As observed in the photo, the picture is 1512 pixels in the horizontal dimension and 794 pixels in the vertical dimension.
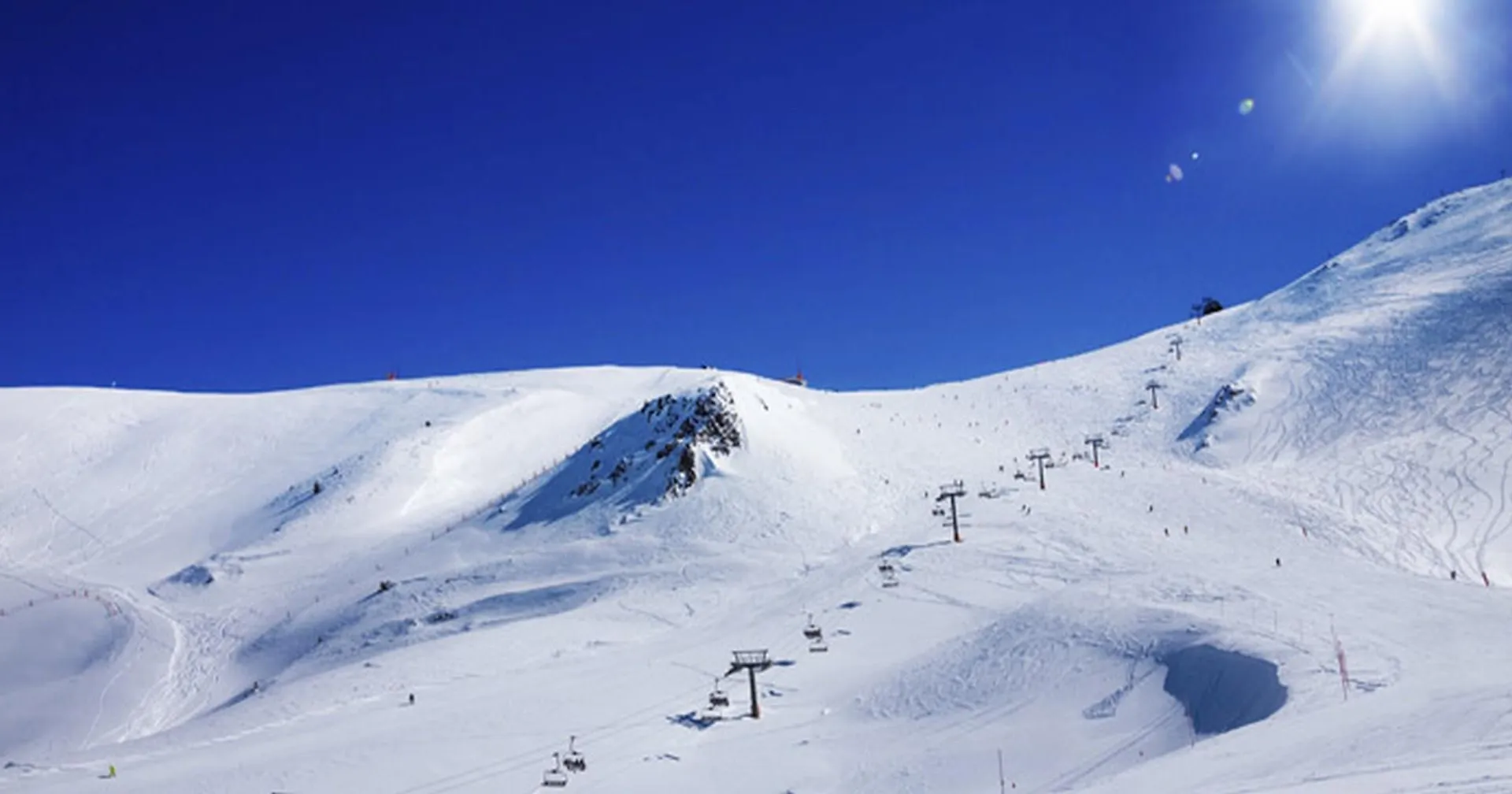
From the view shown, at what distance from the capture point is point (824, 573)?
1721 inches

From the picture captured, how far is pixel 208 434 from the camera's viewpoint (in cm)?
8775

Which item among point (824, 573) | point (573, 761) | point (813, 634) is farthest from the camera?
point (824, 573)

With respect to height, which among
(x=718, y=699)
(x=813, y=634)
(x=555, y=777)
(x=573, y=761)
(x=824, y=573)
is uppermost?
(x=824, y=573)

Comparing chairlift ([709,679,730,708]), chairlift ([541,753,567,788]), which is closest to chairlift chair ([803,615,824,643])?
chairlift ([709,679,730,708])

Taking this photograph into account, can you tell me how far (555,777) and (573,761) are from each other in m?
0.68

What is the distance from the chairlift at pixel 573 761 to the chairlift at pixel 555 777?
0.19 m

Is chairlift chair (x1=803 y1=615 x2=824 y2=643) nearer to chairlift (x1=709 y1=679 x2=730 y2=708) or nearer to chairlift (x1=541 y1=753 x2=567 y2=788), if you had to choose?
chairlift (x1=709 y1=679 x2=730 y2=708)

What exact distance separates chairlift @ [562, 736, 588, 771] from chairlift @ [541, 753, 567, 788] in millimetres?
185

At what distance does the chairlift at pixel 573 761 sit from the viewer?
2408 centimetres

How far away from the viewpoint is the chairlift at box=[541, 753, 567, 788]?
23.1 meters

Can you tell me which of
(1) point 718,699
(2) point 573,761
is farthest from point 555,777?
(1) point 718,699

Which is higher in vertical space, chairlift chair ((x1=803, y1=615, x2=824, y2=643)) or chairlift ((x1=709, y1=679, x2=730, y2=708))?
chairlift chair ((x1=803, y1=615, x2=824, y2=643))

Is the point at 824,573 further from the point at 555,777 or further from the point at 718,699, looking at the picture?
the point at 555,777

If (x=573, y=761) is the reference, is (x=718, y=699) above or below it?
above
